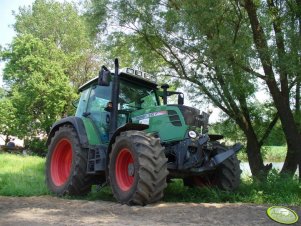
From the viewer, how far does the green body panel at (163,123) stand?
7672mm

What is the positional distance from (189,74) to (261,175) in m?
3.54

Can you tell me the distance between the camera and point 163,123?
308 inches

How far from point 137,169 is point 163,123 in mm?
1375

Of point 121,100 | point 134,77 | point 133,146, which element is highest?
point 134,77

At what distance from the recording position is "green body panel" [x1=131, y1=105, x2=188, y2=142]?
767 cm

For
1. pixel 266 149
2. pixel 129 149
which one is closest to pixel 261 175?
pixel 266 149

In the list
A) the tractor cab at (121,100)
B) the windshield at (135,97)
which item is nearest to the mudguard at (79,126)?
the tractor cab at (121,100)

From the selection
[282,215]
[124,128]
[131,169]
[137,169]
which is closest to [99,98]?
[124,128]

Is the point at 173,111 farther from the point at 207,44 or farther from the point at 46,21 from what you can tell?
the point at 46,21

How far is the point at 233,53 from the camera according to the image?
942cm

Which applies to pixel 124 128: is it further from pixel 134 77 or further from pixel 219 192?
pixel 219 192

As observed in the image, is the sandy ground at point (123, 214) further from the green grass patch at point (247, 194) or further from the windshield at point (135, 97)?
the windshield at point (135, 97)

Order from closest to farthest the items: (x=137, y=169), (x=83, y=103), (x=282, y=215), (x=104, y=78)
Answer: (x=282, y=215) → (x=137, y=169) → (x=104, y=78) → (x=83, y=103)

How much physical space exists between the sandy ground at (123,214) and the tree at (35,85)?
2385 cm
